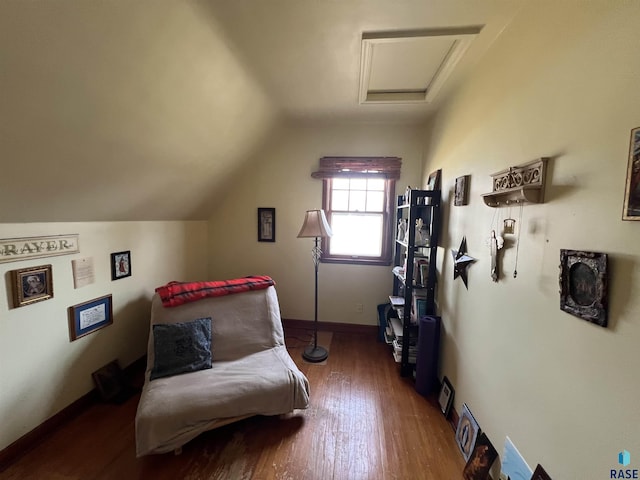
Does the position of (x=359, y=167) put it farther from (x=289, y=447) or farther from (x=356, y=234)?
(x=289, y=447)

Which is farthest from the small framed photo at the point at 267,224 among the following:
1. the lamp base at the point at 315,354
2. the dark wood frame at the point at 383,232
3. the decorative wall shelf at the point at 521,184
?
the decorative wall shelf at the point at 521,184

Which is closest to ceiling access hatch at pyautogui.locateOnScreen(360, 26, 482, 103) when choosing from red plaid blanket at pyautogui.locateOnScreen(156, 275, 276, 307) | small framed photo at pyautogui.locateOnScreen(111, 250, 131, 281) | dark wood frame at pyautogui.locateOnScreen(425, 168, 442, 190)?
dark wood frame at pyautogui.locateOnScreen(425, 168, 442, 190)

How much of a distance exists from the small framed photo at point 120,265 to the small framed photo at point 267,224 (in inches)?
54.5

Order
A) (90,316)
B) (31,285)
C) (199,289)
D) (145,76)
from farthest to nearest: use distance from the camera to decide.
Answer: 1. (199,289)
2. (90,316)
3. (31,285)
4. (145,76)

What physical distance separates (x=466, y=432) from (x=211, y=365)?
1765mm

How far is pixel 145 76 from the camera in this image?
1321 millimetres

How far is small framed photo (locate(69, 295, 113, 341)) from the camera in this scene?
179 centimetres

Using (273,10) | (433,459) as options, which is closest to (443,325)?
(433,459)

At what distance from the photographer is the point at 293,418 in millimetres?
1856

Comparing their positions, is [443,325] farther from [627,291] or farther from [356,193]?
[356,193]

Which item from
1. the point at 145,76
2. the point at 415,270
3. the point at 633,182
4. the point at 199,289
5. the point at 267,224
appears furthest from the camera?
the point at 267,224

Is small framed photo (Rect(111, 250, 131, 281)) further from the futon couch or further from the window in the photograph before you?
the window

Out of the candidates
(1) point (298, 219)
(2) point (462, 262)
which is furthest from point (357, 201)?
(2) point (462, 262)

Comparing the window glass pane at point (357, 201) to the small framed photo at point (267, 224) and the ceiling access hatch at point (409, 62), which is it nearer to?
the small framed photo at point (267, 224)
